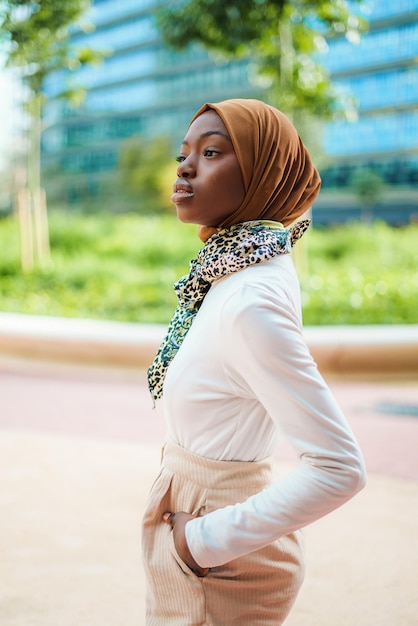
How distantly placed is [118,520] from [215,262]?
2.40 meters

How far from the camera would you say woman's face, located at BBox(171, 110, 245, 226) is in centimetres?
133

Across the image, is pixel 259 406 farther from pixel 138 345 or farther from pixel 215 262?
pixel 138 345

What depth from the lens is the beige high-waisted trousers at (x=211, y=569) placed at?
1312 millimetres

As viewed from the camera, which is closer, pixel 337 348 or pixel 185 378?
pixel 185 378

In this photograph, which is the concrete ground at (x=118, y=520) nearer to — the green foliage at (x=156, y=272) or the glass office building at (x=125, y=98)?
the green foliage at (x=156, y=272)

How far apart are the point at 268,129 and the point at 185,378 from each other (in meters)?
0.45

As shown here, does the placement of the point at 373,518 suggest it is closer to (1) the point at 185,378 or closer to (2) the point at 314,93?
(1) the point at 185,378

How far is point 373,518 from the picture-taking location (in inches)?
138

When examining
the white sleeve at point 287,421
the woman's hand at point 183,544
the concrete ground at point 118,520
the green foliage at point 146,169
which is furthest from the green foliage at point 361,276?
the green foliage at point 146,169

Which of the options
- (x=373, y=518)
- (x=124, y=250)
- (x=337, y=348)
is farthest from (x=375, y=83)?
(x=373, y=518)

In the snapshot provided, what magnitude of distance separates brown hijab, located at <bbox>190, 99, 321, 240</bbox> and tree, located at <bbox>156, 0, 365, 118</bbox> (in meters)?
8.48

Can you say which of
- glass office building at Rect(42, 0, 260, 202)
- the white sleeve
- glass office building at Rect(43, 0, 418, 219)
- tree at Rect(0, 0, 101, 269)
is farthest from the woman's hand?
glass office building at Rect(42, 0, 260, 202)

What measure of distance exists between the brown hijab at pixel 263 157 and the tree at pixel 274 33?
27.8 feet

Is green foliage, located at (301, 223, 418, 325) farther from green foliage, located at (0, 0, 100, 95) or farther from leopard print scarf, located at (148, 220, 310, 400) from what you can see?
leopard print scarf, located at (148, 220, 310, 400)
